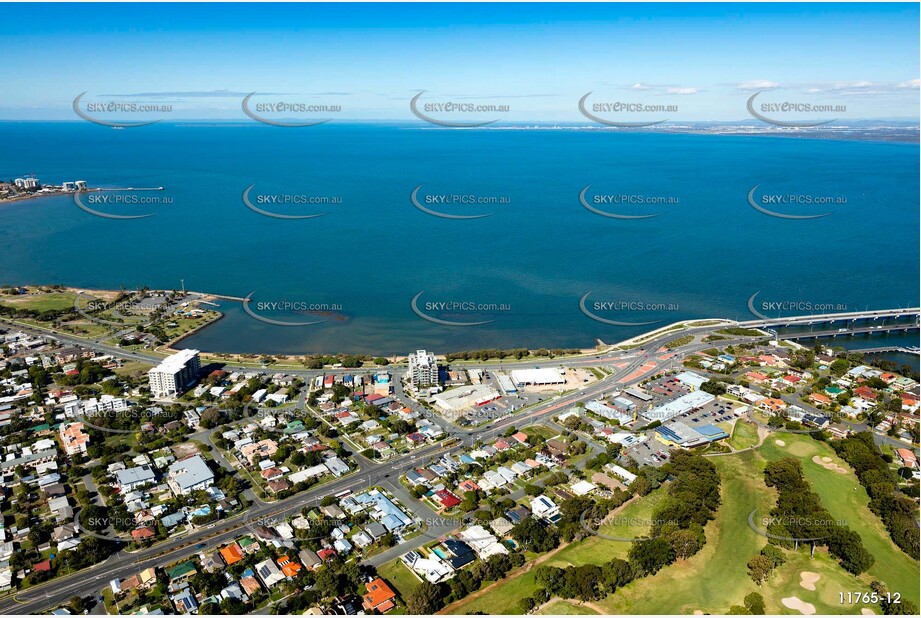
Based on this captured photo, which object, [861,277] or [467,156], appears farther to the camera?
[467,156]

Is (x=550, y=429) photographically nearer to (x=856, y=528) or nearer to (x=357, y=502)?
(x=357, y=502)

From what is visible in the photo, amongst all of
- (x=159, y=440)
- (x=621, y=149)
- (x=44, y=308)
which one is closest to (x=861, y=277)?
(x=159, y=440)

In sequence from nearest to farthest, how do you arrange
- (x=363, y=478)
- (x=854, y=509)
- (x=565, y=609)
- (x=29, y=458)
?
(x=565, y=609) → (x=854, y=509) → (x=363, y=478) → (x=29, y=458)

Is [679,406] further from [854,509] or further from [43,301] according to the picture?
[43,301]

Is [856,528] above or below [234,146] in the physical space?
below

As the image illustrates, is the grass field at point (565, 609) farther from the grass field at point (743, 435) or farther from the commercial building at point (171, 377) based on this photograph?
the commercial building at point (171, 377)

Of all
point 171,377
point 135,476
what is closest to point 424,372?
point 171,377
